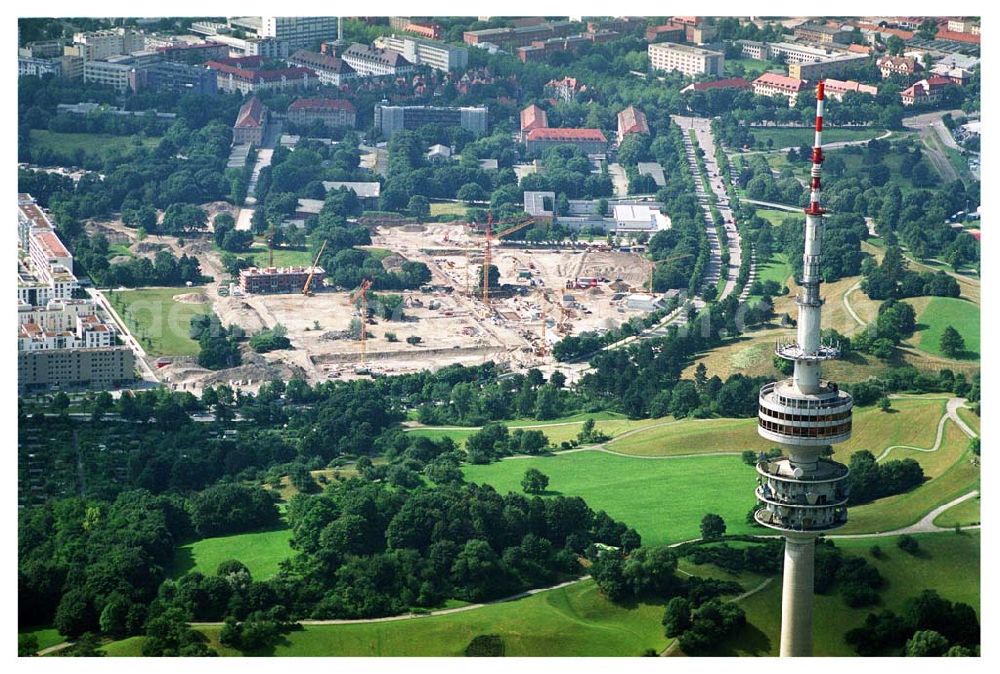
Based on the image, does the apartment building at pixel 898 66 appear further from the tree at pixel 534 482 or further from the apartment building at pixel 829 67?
the tree at pixel 534 482

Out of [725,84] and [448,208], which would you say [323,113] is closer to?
[448,208]

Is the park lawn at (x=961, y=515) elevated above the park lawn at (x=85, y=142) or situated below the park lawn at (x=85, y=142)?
below

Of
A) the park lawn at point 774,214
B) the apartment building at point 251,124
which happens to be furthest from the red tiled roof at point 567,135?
the park lawn at point 774,214

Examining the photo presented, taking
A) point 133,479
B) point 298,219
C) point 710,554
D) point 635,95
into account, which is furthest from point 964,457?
point 635,95

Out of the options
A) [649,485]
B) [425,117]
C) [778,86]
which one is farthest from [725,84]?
[649,485]

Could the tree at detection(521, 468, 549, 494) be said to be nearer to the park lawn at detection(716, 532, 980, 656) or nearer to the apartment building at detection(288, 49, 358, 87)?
the park lawn at detection(716, 532, 980, 656)

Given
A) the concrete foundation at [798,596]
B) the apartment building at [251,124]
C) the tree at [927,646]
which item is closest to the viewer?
the concrete foundation at [798,596]

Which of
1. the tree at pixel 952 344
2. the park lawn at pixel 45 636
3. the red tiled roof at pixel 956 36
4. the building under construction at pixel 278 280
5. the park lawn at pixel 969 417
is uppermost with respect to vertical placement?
the red tiled roof at pixel 956 36
